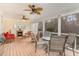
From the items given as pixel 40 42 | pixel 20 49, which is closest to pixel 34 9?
pixel 40 42

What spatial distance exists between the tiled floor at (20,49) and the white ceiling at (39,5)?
61 centimetres

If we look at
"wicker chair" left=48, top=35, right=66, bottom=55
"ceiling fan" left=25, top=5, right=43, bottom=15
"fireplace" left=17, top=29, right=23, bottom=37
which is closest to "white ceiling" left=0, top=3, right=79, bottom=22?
"ceiling fan" left=25, top=5, right=43, bottom=15

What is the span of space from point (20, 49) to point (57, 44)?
92 centimetres

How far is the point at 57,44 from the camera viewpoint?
3.51 metres

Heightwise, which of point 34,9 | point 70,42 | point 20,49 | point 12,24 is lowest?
point 20,49

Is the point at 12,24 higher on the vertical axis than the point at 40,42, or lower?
higher

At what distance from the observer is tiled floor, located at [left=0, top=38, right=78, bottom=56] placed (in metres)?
3.32

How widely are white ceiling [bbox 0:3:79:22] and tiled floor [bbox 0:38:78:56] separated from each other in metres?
0.61

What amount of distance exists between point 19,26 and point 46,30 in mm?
687

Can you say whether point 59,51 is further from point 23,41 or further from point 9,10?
point 9,10

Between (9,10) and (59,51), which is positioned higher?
(9,10)

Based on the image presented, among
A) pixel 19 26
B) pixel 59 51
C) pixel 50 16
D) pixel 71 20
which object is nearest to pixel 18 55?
pixel 19 26

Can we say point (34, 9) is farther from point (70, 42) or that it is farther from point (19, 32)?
point (70, 42)

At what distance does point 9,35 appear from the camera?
135 inches
